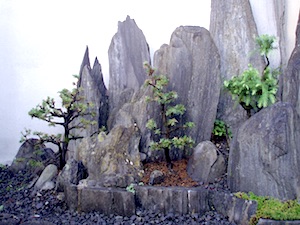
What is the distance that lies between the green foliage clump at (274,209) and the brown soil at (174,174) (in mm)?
685

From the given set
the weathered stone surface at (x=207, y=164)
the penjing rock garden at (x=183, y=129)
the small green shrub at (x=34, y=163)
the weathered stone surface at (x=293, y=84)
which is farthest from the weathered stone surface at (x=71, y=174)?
the weathered stone surface at (x=293, y=84)

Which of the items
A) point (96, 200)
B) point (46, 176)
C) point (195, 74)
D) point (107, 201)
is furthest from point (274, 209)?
point (46, 176)

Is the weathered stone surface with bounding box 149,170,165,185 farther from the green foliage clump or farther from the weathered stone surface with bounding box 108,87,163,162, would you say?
the green foliage clump

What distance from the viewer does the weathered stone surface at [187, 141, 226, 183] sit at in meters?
3.67

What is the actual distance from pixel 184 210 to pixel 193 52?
183 centimetres

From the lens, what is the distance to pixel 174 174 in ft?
12.5

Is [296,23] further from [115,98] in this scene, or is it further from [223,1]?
[115,98]

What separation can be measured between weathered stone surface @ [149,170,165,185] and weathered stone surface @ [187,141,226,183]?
314mm

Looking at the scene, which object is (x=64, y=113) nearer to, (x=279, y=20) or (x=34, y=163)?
(x=34, y=163)

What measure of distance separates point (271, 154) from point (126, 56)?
2.34 m

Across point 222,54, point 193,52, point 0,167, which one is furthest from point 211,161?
point 0,167

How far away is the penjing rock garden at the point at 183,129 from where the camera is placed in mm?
3211

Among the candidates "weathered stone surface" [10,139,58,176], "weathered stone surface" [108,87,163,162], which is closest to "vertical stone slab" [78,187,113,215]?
"weathered stone surface" [108,87,163,162]

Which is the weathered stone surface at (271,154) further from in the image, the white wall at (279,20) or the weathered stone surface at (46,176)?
the weathered stone surface at (46,176)
